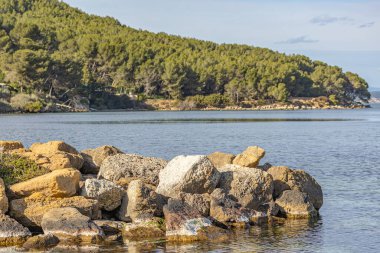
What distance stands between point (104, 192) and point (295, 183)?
22.4ft

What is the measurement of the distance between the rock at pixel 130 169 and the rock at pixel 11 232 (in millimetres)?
4284

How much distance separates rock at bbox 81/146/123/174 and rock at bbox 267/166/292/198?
20.9 feet

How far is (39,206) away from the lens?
17391mm

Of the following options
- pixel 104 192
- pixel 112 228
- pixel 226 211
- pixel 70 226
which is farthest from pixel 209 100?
pixel 70 226

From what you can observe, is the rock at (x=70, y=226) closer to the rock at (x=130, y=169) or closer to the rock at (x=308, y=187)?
the rock at (x=130, y=169)

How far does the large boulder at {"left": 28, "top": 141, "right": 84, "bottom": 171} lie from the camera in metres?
20.0

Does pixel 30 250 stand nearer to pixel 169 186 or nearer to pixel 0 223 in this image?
pixel 0 223

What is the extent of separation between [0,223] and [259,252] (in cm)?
689

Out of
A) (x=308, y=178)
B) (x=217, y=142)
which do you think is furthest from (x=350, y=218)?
(x=217, y=142)

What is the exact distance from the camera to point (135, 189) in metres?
18.1

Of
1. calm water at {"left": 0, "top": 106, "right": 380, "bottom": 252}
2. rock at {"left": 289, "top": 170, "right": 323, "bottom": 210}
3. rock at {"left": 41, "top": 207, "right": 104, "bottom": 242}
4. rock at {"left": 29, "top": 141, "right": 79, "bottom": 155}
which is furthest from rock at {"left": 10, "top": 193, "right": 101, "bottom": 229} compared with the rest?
rock at {"left": 289, "top": 170, "right": 323, "bottom": 210}

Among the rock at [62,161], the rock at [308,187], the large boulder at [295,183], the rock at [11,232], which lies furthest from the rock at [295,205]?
the rock at [11,232]

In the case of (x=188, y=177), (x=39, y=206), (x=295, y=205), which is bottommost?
(x=295, y=205)

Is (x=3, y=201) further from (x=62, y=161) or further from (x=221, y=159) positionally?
(x=221, y=159)
